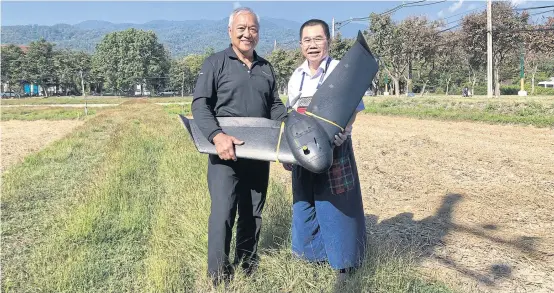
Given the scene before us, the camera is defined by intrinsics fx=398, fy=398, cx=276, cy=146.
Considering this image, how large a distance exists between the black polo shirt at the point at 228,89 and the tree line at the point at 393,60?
29.0 inches

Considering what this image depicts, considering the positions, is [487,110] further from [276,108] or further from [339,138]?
[339,138]

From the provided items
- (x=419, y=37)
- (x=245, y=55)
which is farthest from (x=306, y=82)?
(x=419, y=37)

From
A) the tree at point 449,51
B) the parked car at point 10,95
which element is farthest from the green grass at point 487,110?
the parked car at point 10,95

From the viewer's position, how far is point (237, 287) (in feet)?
6.95

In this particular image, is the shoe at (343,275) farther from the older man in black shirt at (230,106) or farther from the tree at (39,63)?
the tree at (39,63)

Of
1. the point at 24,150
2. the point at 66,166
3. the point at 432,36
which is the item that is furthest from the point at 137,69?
the point at 66,166

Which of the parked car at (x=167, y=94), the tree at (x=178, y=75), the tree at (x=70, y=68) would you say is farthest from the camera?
the parked car at (x=167, y=94)

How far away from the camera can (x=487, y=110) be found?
14.2 meters

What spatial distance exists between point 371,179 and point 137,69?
6727 cm

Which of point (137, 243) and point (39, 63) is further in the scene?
point (39, 63)

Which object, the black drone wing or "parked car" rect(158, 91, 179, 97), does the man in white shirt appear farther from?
"parked car" rect(158, 91, 179, 97)

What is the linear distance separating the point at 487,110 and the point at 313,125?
14.5 m

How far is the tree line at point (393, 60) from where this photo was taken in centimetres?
2423

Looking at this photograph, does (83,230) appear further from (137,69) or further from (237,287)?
(137,69)
